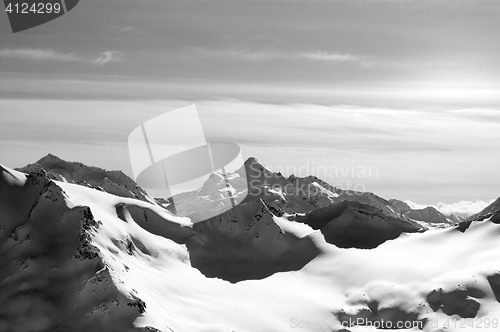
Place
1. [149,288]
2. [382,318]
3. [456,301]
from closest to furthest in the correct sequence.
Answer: [149,288] → [382,318] → [456,301]

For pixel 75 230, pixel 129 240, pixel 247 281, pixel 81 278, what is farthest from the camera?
pixel 247 281

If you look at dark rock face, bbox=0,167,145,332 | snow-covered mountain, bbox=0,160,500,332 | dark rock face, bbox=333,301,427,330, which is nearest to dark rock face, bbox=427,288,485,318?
snow-covered mountain, bbox=0,160,500,332

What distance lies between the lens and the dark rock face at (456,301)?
181625mm

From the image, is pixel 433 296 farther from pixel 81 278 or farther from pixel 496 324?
pixel 81 278

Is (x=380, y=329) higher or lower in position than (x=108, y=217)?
lower

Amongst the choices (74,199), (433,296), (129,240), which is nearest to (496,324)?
(433,296)

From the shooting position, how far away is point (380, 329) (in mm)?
178250

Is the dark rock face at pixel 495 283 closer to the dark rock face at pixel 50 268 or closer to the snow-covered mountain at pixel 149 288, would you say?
the snow-covered mountain at pixel 149 288

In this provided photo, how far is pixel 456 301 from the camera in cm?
18388

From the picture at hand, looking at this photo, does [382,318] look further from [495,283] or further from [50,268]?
[50,268]

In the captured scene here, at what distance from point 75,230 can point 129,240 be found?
20.3 metres

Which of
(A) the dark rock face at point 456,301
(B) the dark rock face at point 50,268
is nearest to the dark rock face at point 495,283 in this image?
(A) the dark rock face at point 456,301

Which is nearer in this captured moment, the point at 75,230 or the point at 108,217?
the point at 75,230

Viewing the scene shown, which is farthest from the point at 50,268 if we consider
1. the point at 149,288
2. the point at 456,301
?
the point at 456,301
